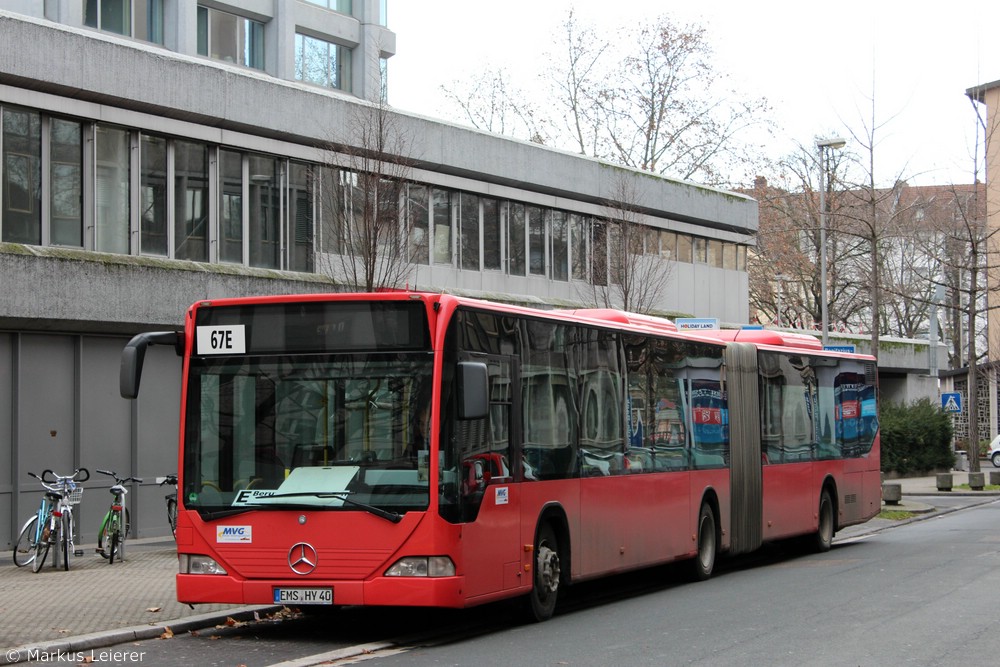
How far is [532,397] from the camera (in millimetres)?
12625

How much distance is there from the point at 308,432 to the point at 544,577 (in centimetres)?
291

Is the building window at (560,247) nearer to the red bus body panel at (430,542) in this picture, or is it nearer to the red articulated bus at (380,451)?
the red bus body panel at (430,542)

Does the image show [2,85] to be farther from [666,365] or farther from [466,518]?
[466,518]

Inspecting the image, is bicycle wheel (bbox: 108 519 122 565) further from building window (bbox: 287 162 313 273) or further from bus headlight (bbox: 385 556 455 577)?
building window (bbox: 287 162 313 273)

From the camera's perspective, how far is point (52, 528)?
16.1m

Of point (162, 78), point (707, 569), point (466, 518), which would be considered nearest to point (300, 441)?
point (466, 518)

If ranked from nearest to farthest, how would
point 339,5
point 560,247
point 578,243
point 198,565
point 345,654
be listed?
point 345,654, point 198,565, point 560,247, point 578,243, point 339,5

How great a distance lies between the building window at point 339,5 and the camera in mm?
46525

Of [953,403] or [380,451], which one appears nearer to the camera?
Result: [380,451]

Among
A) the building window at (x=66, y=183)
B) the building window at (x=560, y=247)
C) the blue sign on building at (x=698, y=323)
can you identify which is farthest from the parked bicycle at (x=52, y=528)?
the building window at (x=560, y=247)

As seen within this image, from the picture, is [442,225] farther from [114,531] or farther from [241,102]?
[114,531]

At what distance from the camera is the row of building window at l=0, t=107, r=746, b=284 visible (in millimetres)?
19562

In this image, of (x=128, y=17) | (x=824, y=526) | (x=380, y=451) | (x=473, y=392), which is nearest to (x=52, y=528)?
(x=380, y=451)

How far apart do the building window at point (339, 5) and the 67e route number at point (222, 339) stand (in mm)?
36477
